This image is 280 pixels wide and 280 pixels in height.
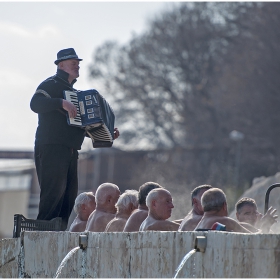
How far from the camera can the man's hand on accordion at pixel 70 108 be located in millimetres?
10094

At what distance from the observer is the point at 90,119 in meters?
10.4

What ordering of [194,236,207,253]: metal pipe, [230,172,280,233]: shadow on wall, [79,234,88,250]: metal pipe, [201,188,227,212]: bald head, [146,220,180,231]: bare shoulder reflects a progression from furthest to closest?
[230,172,280,233]: shadow on wall, [146,220,180,231]: bare shoulder, [79,234,88,250]: metal pipe, [201,188,227,212]: bald head, [194,236,207,253]: metal pipe

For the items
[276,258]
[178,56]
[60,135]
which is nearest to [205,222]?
[276,258]

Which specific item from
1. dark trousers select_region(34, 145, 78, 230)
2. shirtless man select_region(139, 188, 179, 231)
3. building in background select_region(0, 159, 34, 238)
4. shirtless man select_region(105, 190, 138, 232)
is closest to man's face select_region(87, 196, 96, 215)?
shirtless man select_region(105, 190, 138, 232)

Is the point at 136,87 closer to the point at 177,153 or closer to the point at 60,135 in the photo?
the point at 177,153

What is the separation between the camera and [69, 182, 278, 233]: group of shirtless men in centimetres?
877

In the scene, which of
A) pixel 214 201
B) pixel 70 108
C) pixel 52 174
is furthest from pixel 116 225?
pixel 214 201

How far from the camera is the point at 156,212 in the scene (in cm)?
951

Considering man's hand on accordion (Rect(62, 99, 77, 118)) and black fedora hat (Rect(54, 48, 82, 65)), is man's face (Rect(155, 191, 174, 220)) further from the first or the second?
black fedora hat (Rect(54, 48, 82, 65))

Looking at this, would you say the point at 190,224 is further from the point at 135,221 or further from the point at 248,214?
the point at 248,214

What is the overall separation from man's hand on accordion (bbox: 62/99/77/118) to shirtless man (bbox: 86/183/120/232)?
1.43 meters

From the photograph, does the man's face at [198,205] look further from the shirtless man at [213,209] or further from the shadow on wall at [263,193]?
the shadow on wall at [263,193]

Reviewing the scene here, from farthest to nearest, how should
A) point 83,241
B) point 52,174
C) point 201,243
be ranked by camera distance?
1. point 52,174
2. point 83,241
3. point 201,243

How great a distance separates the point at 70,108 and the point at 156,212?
151cm
